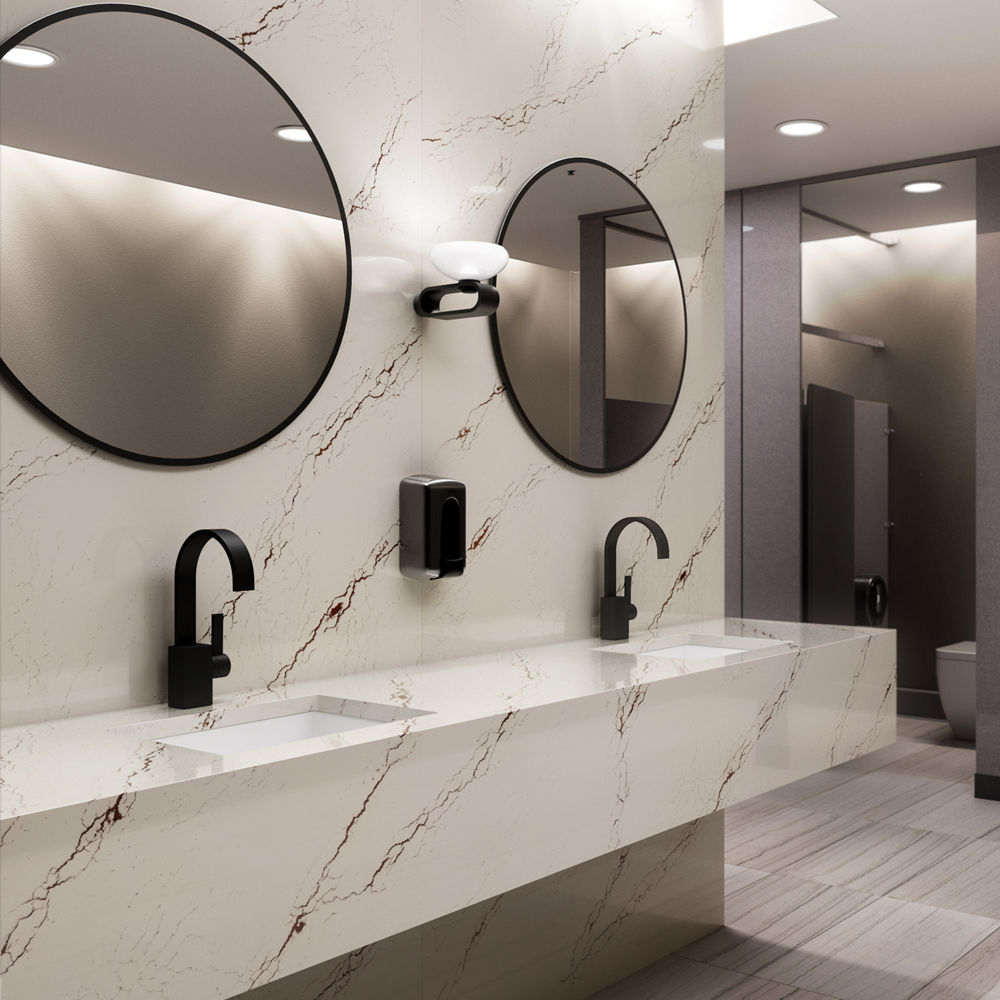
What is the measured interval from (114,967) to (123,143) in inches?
48.4

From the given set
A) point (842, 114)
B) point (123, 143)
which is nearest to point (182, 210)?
point (123, 143)

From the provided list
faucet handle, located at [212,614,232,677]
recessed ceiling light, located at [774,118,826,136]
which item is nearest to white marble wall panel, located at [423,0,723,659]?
faucet handle, located at [212,614,232,677]

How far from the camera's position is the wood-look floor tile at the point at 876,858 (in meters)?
3.58

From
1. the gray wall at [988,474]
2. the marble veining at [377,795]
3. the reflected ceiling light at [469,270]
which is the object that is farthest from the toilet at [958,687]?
the reflected ceiling light at [469,270]

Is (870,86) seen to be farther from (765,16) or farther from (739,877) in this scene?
(739,877)

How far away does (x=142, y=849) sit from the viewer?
52.7 inches

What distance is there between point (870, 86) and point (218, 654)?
2.97 m

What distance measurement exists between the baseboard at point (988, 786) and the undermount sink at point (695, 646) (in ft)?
7.00

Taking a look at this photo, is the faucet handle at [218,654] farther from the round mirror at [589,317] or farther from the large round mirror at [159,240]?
the round mirror at [589,317]

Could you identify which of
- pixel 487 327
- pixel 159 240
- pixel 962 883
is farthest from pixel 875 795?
pixel 159 240

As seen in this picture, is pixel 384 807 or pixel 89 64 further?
pixel 89 64

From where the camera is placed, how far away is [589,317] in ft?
Answer: 9.38

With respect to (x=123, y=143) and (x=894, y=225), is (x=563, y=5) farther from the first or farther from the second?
(x=894, y=225)

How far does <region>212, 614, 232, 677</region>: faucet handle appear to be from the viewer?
74.0 inches
